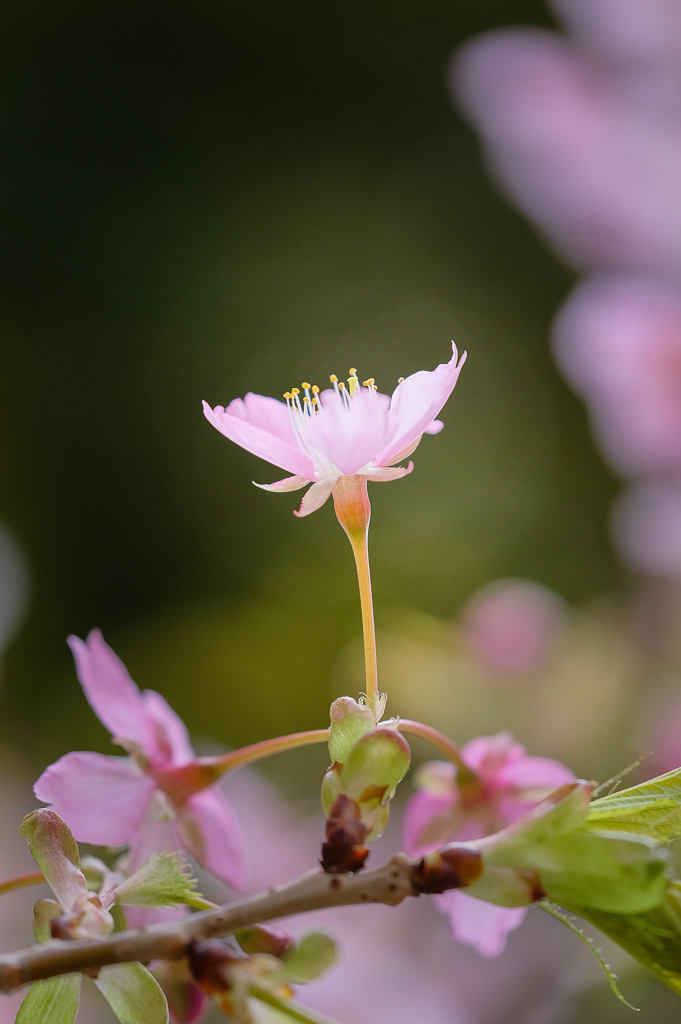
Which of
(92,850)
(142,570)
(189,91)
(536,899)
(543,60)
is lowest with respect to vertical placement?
(92,850)

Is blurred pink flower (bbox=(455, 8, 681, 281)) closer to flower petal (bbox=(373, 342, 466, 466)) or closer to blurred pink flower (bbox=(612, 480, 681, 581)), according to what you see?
blurred pink flower (bbox=(612, 480, 681, 581))

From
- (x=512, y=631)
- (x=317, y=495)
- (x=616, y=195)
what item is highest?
(x=616, y=195)

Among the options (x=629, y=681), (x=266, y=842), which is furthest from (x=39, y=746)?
(x=629, y=681)

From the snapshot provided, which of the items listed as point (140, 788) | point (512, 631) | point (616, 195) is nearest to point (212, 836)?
point (140, 788)

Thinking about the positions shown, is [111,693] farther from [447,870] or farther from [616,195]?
[616,195]

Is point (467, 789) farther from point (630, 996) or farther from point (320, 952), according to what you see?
point (630, 996)
